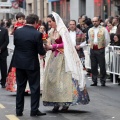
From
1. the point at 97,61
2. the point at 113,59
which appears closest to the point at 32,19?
the point at 97,61

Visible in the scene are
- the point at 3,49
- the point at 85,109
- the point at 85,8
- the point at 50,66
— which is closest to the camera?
the point at 50,66

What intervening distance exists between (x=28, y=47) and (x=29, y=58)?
0.64 ft

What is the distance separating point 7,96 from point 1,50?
190 centimetres

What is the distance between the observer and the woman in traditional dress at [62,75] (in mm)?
11352

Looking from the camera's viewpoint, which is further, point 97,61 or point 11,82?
point 97,61

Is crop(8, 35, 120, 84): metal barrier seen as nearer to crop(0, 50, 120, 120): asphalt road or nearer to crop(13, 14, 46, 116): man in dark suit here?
crop(0, 50, 120, 120): asphalt road

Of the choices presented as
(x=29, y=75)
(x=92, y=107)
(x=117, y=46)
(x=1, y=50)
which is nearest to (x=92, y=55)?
(x=117, y=46)

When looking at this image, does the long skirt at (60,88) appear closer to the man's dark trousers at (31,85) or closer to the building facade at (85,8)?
the man's dark trousers at (31,85)

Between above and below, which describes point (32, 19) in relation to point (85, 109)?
above

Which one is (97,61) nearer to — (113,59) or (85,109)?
(113,59)

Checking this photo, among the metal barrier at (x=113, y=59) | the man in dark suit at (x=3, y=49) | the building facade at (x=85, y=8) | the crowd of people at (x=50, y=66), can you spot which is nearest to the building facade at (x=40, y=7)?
the building facade at (x=85, y=8)

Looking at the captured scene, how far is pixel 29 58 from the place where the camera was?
10844mm

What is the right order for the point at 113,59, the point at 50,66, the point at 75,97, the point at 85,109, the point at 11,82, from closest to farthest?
the point at 75,97
the point at 50,66
the point at 85,109
the point at 11,82
the point at 113,59

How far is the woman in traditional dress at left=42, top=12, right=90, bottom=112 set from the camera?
11.4 meters
